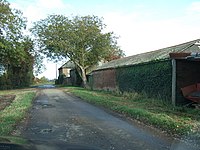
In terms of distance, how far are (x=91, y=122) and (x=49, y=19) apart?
36.2m

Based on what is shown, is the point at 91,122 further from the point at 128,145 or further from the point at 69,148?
the point at 69,148

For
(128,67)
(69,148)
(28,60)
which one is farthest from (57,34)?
(69,148)

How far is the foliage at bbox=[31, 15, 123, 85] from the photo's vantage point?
4409cm

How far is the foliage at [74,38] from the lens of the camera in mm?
44094

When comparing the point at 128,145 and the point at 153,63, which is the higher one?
the point at 153,63

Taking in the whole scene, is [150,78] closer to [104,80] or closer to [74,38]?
[104,80]

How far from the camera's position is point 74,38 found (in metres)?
44.0

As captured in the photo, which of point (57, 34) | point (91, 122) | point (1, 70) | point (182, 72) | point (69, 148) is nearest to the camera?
point (69, 148)

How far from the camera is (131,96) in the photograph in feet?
77.2

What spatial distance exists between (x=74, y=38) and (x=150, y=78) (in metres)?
24.2

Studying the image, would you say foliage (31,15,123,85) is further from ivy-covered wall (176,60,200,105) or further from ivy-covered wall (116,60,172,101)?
ivy-covered wall (176,60,200,105)

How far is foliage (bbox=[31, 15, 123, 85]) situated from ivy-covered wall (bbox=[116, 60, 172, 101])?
16857 mm

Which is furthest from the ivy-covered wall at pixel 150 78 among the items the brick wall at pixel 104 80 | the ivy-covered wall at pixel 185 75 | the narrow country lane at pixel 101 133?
the narrow country lane at pixel 101 133

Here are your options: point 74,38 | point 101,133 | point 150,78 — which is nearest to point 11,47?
point 74,38
